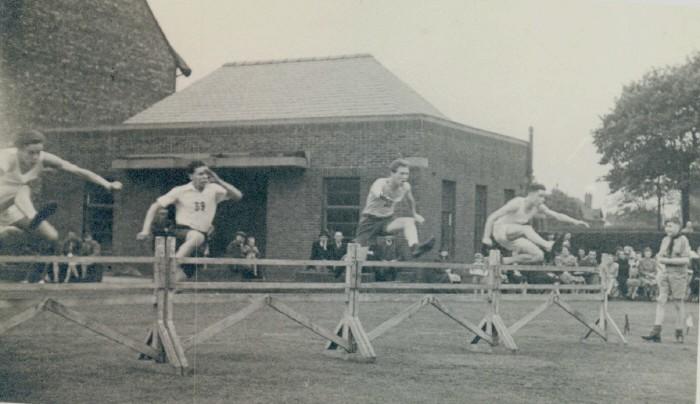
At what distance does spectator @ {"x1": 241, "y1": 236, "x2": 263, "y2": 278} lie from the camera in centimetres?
1139

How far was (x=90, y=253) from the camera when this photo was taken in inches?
461

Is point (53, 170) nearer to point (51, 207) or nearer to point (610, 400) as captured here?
point (51, 207)

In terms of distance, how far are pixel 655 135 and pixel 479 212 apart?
3333 mm

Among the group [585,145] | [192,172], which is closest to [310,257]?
[192,172]

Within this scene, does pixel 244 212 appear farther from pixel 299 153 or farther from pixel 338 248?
pixel 299 153

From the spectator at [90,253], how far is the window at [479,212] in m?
5.15

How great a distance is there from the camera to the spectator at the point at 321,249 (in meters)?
11.6

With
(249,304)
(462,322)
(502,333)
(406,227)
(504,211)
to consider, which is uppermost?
(504,211)

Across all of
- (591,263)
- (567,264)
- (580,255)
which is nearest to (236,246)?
(567,264)

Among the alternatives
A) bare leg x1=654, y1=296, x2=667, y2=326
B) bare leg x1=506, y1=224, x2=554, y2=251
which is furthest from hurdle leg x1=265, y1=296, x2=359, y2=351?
bare leg x1=654, y1=296, x2=667, y2=326

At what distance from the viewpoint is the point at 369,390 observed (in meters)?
7.77

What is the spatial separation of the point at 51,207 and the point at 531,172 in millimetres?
5929

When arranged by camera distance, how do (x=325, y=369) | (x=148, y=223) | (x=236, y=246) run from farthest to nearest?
(x=236, y=246)
(x=148, y=223)
(x=325, y=369)

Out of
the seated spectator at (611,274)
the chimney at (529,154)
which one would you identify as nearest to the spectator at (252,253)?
the chimney at (529,154)
